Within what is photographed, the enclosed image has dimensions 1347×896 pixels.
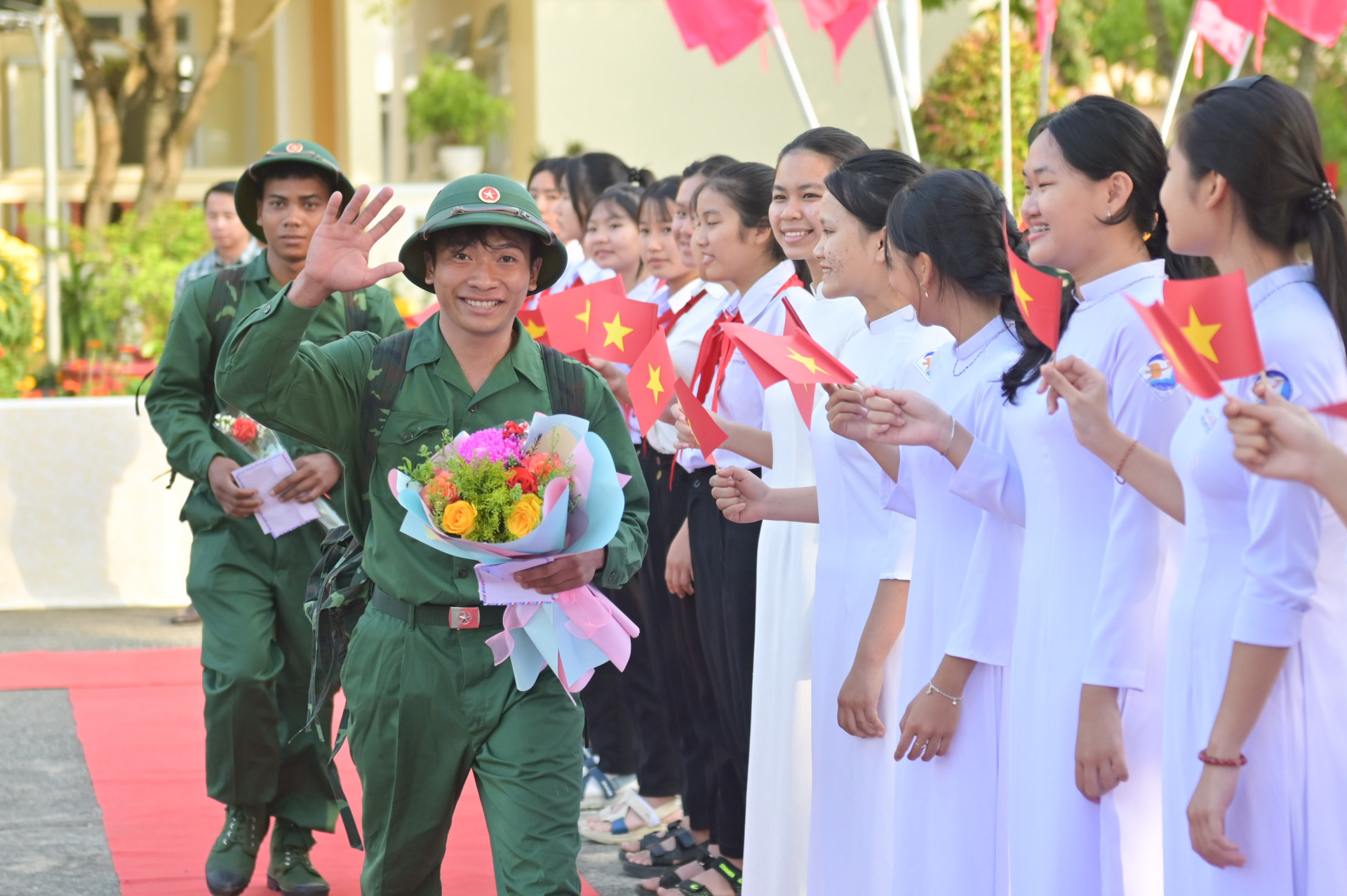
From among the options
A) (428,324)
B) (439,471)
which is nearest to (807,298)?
(428,324)

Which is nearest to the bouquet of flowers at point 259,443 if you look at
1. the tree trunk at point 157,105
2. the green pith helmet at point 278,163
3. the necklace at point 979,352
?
the green pith helmet at point 278,163

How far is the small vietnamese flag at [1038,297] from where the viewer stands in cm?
291

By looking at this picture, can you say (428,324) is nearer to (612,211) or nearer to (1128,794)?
(1128,794)

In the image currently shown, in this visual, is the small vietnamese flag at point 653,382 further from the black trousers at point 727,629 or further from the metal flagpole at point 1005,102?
the metal flagpole at point 1005,102

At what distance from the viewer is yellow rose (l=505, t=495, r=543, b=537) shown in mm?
3211

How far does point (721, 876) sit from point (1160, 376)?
8.81ft

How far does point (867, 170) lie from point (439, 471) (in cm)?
131

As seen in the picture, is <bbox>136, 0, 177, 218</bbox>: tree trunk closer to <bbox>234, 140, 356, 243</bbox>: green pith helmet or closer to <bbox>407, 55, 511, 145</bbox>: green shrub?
<bbox>407, 55, 511, 145</bbox>: green shrub

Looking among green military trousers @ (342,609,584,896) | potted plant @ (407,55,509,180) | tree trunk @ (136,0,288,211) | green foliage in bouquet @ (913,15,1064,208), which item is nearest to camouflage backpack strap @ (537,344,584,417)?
green military trousers @ (342,609,584,896)

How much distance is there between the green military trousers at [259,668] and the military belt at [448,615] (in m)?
1.49

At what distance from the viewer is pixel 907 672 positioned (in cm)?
345

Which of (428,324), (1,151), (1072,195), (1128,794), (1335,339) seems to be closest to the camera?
(1335,339)

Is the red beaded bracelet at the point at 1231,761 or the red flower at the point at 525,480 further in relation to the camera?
the red flower at the point at 525,480

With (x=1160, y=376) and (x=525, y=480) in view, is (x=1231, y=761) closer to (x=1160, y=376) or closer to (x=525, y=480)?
(x=1160, y=376)
